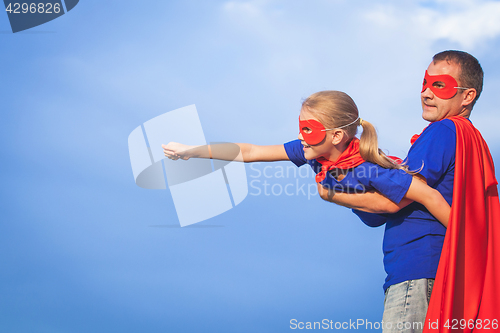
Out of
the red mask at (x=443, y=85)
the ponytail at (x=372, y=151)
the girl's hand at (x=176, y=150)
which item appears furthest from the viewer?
the girl's hand at (x=176, y=150)

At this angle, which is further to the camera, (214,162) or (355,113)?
(214,162)

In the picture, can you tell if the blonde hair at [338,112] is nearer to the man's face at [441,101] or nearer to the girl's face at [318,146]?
the girl's face at [318,146]

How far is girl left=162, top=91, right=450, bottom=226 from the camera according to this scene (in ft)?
7.39

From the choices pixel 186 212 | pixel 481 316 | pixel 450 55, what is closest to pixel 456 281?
pixel 481 316

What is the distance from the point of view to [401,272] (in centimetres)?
235

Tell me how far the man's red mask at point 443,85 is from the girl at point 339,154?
1.56 feet

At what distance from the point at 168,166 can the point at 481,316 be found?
3.01 meters

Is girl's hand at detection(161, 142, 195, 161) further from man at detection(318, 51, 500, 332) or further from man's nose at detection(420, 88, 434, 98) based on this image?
man's nose at detection(420, 88, 434, 98)

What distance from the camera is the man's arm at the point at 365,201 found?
2.30 meters

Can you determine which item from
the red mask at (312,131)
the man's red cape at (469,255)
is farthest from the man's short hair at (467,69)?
the red mask at (312,131)

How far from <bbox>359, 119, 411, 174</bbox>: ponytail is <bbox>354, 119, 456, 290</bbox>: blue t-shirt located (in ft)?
0.31

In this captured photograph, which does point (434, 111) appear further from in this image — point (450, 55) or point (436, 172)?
point (436, 172)

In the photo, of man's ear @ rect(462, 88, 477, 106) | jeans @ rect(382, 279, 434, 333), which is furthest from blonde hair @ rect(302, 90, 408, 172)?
jeans @ rect(382, 279, 434, 333)

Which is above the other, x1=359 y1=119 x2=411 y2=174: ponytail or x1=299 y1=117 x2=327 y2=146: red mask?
x1=299 y1=117 x2=327 y2=146: red mask
